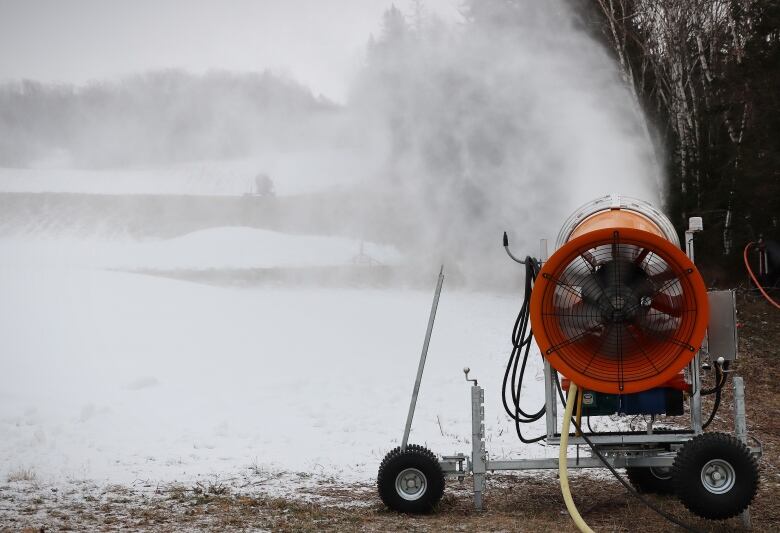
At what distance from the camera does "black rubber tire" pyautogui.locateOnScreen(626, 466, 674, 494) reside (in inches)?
255

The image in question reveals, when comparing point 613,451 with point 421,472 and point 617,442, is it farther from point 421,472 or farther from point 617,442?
point 421,472

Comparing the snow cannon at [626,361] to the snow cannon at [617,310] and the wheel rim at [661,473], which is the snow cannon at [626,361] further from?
the wheel rim at [661,473]

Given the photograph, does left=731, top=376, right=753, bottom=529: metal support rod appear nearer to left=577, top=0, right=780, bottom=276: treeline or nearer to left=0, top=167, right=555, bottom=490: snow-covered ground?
left=0, top=167, right=555, bottom=490: snow-covered ground

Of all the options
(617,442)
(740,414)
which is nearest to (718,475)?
(740,414)

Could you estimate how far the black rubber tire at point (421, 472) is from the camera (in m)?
5.79

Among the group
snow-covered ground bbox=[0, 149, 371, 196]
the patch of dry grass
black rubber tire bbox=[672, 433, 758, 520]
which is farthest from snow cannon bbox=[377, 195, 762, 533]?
snow-covered ground bbox=[0, 149, 371, 196]

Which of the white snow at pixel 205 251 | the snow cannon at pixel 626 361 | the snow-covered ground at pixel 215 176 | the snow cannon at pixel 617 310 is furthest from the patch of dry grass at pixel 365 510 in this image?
the snow-covered ground at pixel 215 176

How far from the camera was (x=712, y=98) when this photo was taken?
20219 mm

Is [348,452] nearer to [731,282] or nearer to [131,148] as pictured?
[731,282]

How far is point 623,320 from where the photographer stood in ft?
18.4

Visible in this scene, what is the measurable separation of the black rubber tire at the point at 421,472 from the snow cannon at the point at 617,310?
1132 millimetres

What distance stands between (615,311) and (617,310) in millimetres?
17

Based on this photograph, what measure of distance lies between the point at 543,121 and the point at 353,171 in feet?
19.6

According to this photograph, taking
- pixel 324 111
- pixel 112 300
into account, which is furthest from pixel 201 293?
pixel 324 111
